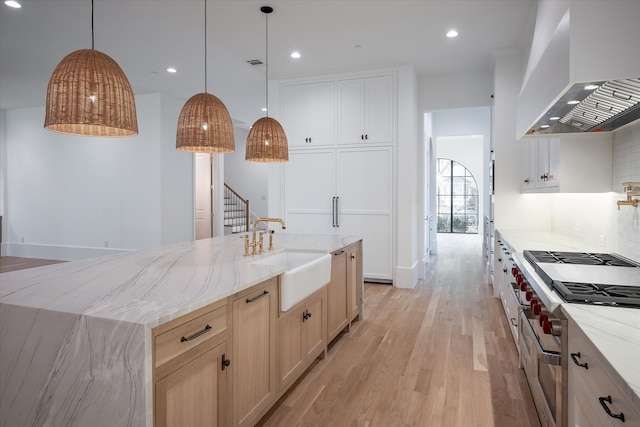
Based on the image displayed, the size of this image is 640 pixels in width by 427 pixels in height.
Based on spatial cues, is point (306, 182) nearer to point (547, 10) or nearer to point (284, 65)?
point (284, 65)

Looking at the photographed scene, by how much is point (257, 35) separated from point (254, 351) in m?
3.66

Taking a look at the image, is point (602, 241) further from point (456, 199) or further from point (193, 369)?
point (456, 199)

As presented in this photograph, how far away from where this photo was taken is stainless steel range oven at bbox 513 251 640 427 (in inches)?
61.2

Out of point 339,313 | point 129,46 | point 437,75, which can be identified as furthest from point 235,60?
point 339,313

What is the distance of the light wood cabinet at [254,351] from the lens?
1.80 metres

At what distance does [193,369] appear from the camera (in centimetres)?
148

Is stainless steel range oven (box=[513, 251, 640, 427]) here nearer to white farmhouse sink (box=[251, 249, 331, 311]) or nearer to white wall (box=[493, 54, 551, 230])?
white farmhouse sink (box=[251, 249, 331, 311])

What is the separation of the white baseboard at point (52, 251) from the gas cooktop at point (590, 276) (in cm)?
689

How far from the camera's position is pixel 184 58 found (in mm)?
5109

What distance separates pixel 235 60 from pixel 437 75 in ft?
9.67

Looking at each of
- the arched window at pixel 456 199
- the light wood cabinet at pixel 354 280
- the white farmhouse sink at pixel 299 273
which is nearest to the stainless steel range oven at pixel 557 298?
the white farmhouse sink at pixel 299 273

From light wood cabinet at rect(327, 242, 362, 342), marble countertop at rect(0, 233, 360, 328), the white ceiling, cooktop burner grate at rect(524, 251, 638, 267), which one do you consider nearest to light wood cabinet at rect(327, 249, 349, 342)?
light wood cabinet at rect(327, 242, 362, 342)

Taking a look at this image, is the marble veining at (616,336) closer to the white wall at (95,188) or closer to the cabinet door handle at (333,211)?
the cabinet door handle at (333,211)

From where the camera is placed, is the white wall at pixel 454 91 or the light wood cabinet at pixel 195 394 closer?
the light wood cabinet at pixel 195 394
